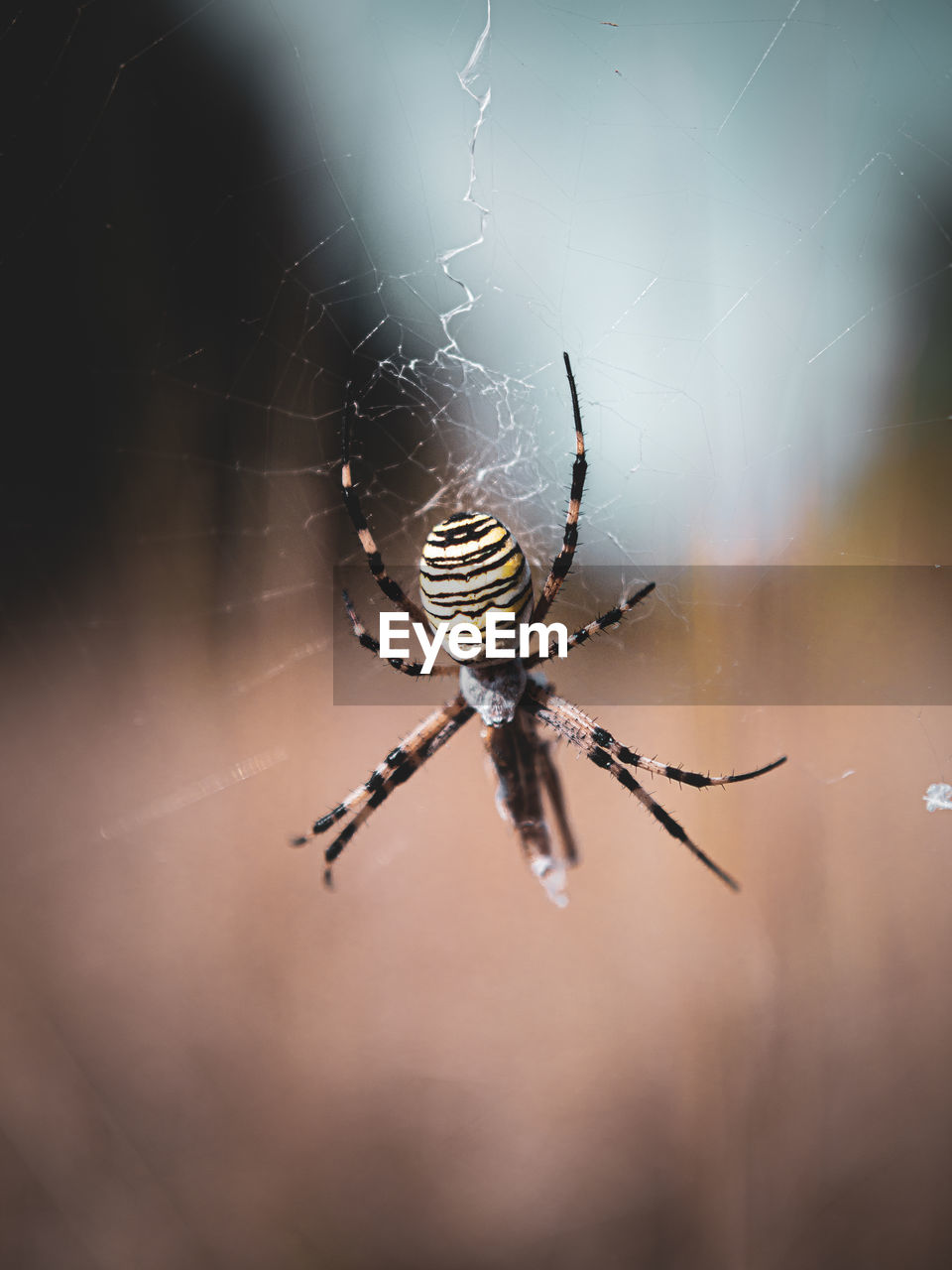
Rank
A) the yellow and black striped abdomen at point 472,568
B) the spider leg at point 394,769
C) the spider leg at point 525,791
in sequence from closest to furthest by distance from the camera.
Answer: the yellow and black striped abdomen at point 472,568
the spider leg at point 394,769
the spider leg at point 525,791

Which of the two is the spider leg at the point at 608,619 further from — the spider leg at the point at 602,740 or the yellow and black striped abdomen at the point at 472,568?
the spider leg at the point at 602,740

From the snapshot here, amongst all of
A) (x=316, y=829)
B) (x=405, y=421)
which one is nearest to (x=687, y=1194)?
(x=316, y=829)

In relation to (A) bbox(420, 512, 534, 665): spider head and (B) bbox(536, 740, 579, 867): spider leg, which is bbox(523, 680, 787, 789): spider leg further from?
(A) bbox(420, 512, 534, 665): spider head

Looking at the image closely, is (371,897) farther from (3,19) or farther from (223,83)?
(223,83)

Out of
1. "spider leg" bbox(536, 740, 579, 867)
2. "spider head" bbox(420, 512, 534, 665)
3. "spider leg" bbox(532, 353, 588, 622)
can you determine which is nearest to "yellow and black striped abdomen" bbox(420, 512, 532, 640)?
"spider head" bbox(420, 512, 534, 665)

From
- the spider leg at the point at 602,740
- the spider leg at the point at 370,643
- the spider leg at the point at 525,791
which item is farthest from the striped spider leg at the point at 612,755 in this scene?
the spider leg at the point at 370,643
